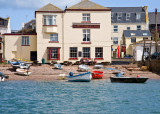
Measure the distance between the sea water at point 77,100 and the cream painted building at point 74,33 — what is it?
19.8 m

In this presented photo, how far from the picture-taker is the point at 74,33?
60031 millimetres

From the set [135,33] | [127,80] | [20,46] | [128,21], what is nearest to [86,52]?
[20,46]

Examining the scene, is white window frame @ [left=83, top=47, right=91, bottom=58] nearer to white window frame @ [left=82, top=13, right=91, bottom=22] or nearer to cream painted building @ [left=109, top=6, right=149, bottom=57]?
white window frame @ [left=82, top=13, right=91, bottom=22]

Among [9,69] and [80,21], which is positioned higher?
[80,21]

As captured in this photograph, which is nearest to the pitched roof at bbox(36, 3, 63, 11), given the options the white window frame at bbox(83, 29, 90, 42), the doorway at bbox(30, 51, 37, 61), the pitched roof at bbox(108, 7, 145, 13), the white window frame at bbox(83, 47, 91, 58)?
the white window frame at bbox(83, 29, 90, 42)

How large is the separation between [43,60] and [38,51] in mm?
2041

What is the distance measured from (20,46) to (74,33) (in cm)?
1074

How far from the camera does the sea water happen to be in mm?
25750

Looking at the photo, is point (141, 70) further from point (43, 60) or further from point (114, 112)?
point (114, 112)

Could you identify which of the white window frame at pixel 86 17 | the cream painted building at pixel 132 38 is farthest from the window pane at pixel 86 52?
the cream painted building at pixel 132 38

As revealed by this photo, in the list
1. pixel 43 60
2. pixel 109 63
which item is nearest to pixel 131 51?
pixel 109 63

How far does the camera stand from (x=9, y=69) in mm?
54281

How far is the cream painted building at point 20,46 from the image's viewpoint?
6141cm

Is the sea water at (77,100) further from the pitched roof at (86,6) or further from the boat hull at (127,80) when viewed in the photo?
the pitched roof at (86,6)
